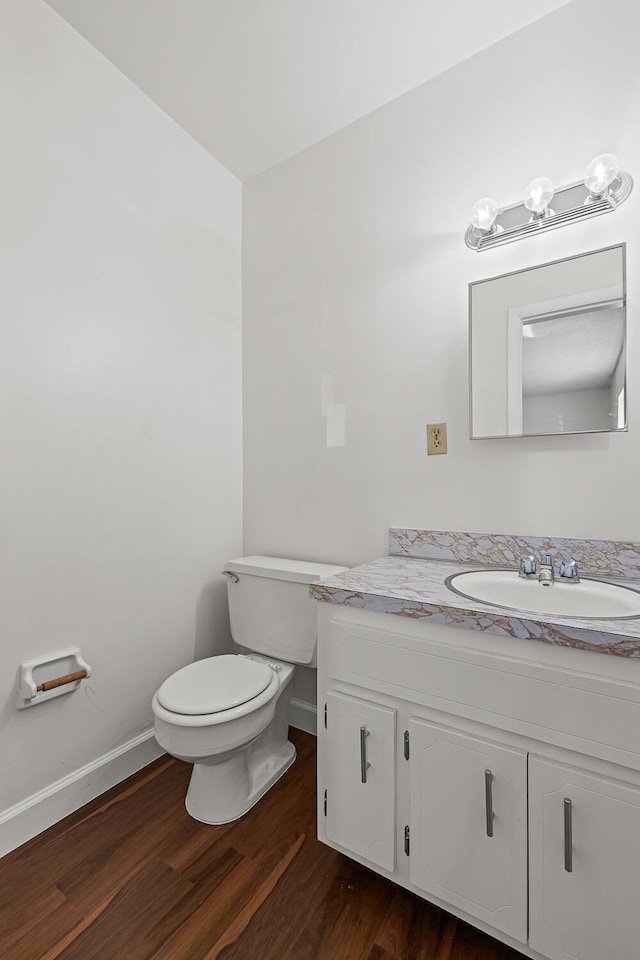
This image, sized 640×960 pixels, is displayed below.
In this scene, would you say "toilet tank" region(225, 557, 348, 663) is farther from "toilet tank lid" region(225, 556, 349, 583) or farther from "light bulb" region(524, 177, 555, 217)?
"light bulb" region(524, 177, 555, 217)

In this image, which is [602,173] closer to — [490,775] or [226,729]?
[490,775]

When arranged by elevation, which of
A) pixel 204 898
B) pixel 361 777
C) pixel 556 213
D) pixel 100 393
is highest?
pixel 556 213

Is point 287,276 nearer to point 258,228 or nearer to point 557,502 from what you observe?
point 258,228

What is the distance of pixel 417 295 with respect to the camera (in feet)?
5.27

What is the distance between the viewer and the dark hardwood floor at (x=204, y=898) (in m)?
1.02

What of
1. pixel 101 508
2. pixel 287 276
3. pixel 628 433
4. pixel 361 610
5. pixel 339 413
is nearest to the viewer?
pixel 361 610

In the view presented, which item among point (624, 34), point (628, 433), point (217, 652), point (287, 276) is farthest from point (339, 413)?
point (624, 34)

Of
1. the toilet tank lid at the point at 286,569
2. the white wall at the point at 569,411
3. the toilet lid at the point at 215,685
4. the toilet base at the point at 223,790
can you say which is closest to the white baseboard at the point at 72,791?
the toilet base at the point at 223,790

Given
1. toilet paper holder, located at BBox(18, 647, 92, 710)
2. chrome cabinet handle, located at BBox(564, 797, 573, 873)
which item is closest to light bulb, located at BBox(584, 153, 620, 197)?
chrome cabinet handle, located at BBox(564, 797, 573, 873)

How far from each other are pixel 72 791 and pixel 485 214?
2276mm

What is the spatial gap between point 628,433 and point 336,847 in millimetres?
1404

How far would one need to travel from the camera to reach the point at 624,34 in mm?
1258

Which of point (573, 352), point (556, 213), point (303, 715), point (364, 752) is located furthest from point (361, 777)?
point (556, 213)

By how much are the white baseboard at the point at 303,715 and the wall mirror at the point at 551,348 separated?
1.30 meters
